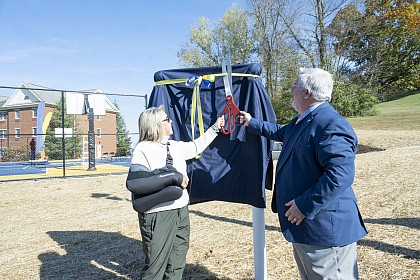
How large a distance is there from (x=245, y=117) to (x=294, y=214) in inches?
44.9

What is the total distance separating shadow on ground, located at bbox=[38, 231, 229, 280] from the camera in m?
3.42

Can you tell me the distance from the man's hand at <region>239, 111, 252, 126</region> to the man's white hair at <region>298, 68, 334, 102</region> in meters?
0.84

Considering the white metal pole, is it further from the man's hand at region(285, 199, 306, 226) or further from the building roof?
the building roof

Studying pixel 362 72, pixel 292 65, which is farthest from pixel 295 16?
pixel 362 72

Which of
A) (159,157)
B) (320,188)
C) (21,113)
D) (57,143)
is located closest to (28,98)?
(21,113)

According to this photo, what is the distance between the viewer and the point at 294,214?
1.83m

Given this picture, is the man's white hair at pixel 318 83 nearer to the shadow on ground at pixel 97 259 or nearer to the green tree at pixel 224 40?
the shadow on ground at pixel 97 259

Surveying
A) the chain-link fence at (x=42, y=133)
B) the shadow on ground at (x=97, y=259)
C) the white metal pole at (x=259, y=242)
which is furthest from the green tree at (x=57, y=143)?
the white metal pole at (x=259, y=242)

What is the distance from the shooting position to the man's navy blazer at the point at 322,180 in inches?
65.7

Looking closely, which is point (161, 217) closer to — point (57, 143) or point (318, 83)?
point (318, 83)

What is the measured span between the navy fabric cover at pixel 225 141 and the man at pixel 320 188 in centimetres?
85

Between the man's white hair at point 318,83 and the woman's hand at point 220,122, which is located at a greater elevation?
the man's white hair at point 318,83

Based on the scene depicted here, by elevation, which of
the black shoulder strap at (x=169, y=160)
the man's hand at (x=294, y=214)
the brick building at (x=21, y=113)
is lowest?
the man's hand at (x=294, y=214)

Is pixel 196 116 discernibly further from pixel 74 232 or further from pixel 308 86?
pixel 74 232
